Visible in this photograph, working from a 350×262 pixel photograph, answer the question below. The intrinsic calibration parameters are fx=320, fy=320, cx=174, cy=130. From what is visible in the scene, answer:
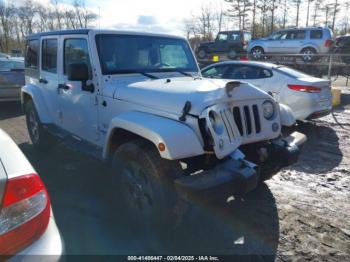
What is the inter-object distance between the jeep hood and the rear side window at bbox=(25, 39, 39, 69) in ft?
9.21

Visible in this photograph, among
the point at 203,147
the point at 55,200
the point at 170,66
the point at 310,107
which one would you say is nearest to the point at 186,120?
the point at 203,147

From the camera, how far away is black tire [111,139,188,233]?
2920 millimetres

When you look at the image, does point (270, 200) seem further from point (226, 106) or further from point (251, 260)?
point (226, 106)

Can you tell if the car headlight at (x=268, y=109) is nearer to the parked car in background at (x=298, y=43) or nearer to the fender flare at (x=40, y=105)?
the fender flare at (x=40, y=105)

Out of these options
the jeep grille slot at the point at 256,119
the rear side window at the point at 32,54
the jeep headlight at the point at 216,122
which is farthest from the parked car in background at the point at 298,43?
the jeep headlight at the point at 216,122

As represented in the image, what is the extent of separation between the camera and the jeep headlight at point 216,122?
2.88m

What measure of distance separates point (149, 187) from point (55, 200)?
1.56 meters

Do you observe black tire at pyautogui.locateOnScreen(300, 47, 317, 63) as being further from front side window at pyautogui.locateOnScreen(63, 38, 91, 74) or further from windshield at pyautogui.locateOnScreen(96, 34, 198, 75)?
front side window at pyautogui.locateOnScreen(63, 38, 91, 74)

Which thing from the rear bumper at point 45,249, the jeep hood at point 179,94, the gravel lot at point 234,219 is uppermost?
the jeep hood at point 179,94

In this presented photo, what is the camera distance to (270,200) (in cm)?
402

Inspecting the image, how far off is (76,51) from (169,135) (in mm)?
2335

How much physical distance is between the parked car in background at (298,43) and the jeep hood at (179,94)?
14.2m

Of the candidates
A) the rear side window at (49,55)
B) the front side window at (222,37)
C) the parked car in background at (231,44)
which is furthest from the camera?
the front side window at (222,37)

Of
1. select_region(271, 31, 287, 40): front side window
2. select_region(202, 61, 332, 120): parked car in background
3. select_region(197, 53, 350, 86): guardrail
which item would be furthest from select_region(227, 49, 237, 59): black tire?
select_region(202, 61, 332, 120): parked car in background
